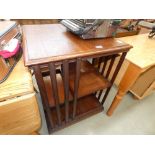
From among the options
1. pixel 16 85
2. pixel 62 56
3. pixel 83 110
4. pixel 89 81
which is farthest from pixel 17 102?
pixel 83 110

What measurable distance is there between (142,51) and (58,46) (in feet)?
2.59

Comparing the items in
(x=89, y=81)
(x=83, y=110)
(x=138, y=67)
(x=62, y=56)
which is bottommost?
(x=83, y=110)

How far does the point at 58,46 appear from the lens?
2.11 feet

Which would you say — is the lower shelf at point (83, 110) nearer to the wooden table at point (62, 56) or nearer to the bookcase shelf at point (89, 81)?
the wooden table at point (62, 56)

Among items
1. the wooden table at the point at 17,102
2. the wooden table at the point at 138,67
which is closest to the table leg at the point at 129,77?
the wooden table at the point at 138,67

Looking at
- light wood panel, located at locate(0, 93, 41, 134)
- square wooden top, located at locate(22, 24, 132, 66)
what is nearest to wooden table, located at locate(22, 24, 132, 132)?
square wooden top, located at locate(22, 24, 132, 66)

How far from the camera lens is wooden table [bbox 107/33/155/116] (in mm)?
854

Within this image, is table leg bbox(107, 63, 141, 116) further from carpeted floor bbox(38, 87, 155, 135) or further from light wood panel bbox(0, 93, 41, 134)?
light wood panel bbox(0, 93, 41, 134)

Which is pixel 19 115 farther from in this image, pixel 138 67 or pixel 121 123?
pixel 121 123

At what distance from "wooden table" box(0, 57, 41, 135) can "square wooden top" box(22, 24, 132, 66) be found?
12cm

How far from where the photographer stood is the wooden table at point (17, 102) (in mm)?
512
